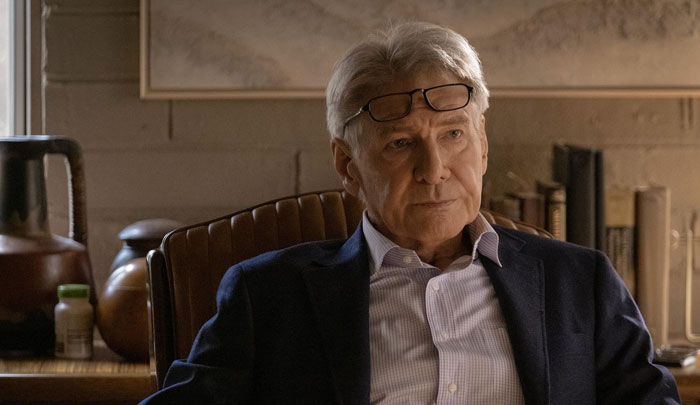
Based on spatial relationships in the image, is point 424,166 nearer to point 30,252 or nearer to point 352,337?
point 352,337

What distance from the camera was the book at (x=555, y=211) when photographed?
2.02m

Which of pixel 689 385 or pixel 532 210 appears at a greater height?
pixel 532 210

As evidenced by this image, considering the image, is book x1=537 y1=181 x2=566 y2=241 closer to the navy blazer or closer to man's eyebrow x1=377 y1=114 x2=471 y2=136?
the navy blazer

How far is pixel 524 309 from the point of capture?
1.45 m

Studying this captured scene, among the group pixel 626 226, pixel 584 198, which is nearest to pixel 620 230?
pixel 626 226

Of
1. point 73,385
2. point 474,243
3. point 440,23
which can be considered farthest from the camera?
point 440,23

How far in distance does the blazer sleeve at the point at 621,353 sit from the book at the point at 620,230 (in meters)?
0.57

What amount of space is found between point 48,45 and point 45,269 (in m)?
0.61

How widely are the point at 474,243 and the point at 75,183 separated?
0.97m

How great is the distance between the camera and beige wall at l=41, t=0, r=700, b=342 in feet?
7.29

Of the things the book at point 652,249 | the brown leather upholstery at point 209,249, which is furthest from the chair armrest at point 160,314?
the book at point 652,249

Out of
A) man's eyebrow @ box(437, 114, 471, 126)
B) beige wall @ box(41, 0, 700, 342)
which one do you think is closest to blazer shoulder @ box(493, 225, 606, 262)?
man's eyebrow @ box(437, 114, 471, 126)

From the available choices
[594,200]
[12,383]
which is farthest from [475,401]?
[12,383]

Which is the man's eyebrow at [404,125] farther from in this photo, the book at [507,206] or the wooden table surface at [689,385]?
Result: the wooden table surface at [689,385]
